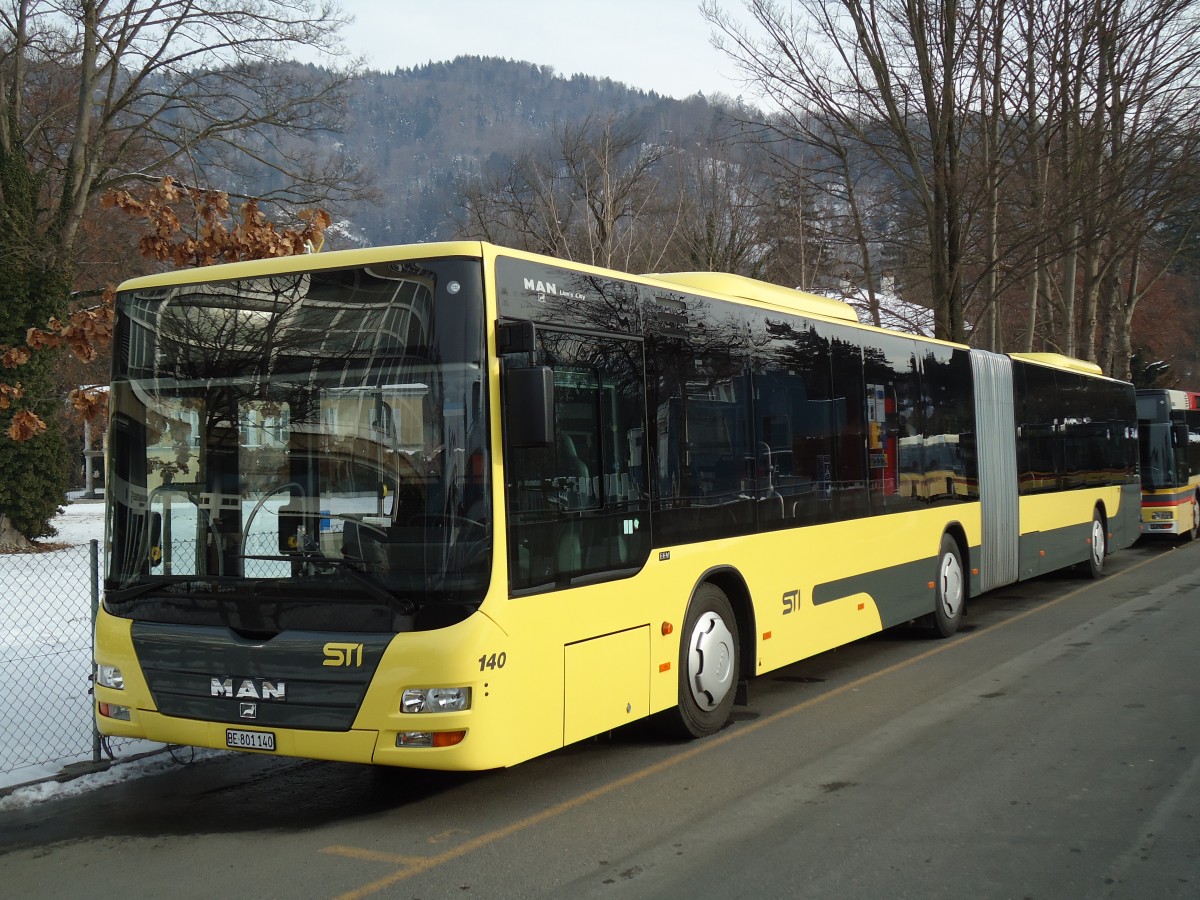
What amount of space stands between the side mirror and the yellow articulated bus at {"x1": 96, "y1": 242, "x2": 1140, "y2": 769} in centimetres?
1

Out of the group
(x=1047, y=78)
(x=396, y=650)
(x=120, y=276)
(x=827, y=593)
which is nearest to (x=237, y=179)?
(x=120, y=276)

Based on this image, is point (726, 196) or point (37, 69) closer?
point (37, 69)

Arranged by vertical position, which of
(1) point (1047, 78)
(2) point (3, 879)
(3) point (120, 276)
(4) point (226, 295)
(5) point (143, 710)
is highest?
(1) point (1047, 78)

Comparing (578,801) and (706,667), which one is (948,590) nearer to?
(706,667)

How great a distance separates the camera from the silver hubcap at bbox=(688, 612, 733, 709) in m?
7.41

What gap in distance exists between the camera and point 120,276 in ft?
85.7

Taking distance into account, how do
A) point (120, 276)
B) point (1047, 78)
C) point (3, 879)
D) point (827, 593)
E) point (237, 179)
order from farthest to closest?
point (120, 276) < point (237, 179) < point (1047, 78) < point (827, 593) < point (3, 879)

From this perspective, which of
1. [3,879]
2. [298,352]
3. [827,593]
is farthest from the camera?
[827,593]

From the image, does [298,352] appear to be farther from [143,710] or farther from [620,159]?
[620,159]

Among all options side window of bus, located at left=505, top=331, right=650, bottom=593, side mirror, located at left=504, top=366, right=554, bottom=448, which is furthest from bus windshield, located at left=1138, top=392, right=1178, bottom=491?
side mirror, located at left=504, top=366, right=554, bottom=448

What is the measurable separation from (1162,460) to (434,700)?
2059 centimetres

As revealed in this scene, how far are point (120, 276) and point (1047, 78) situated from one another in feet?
66.5

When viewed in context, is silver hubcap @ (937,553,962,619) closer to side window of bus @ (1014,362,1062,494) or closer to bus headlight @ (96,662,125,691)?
side window of bus @ (1014,362,1062,494)

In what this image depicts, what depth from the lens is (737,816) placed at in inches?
229
